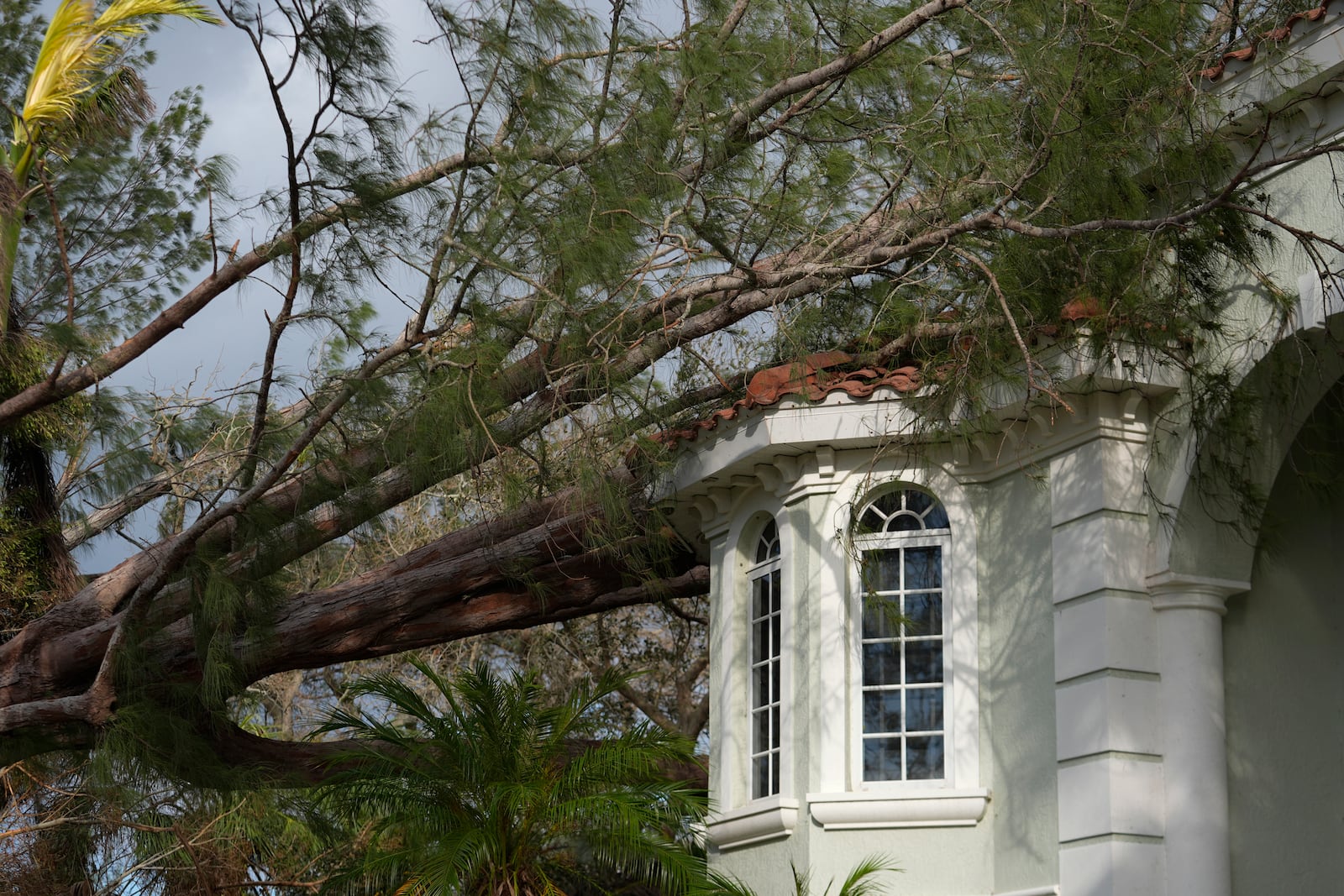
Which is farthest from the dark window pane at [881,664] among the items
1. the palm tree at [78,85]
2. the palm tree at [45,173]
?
the palm tree at [78,85]

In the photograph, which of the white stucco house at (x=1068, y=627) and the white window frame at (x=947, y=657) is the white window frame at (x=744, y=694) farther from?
the white window frame at (x=947, y=657)

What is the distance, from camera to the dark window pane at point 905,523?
991cm

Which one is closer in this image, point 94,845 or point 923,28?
point 923,28

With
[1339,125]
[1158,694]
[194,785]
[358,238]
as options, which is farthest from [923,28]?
[194,785]

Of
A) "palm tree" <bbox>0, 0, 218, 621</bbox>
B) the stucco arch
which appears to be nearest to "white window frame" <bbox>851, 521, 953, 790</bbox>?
the stucco arch

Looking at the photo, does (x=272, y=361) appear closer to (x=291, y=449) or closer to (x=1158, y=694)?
(x=291, y=449)

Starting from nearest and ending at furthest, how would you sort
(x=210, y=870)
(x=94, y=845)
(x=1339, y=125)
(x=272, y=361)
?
(x=1339, y=125)
(x=272, y=361)
(x=94, y=845)
(x=210, y=870)

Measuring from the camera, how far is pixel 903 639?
9.75m

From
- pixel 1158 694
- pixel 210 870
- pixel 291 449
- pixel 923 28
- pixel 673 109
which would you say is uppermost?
pixel 923 28

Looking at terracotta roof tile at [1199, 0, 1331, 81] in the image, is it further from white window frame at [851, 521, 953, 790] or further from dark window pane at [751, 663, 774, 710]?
dark window pane at [751, 663, 774, 710]

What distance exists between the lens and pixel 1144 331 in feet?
27.9

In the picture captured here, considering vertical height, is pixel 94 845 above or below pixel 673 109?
below

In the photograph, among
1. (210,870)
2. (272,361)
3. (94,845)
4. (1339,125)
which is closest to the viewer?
(1339,125)

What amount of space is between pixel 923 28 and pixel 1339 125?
3.91 metres
